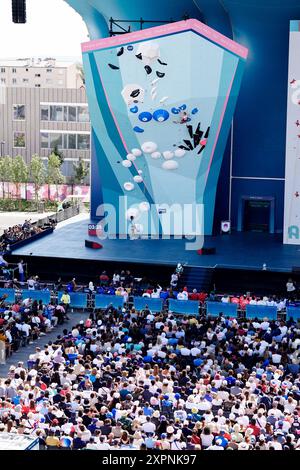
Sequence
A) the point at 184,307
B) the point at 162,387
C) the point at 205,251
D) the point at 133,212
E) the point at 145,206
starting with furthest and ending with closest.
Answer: the point at 133,212
the point at 145,206
the point at 205,251
the point at 184,307
the point at 162,387

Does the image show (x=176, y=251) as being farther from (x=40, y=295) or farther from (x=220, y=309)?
(x=40, y=295)

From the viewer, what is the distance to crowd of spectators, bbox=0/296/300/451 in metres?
12.2

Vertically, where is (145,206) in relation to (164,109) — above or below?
below

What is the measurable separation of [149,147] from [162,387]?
20208 mm

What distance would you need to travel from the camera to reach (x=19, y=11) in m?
23.3

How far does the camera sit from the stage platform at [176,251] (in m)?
30.7

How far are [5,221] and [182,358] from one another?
32.6m

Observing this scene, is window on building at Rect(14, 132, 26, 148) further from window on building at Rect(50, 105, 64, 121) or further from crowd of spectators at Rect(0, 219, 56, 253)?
crowd of spectators at Rect(0, 219, 56, 253)

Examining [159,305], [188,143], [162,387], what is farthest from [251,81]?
[162,387]

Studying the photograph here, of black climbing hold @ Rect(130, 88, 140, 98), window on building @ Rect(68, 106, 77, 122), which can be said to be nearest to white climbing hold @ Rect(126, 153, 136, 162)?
black climbing hold @ Rect(130, 88, 140, 98)

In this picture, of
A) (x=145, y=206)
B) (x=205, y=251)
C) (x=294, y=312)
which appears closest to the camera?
(x=294, y=312)

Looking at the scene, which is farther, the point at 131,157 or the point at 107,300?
the point at 131,157

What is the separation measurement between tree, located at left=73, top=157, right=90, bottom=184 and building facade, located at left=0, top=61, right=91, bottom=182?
2960 millimetres
